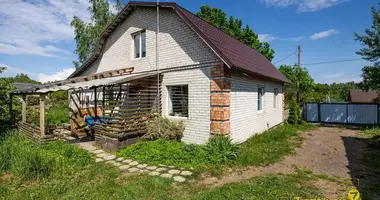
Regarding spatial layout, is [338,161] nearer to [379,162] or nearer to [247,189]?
[379,162]

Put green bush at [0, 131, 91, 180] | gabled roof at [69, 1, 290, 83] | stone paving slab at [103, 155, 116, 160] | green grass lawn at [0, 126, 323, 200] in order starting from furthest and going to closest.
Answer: gabled roof at [69, 1, 290, 83] → stone paving slab at [103, 155, 116, 160] → green bush at [0, 131, 91, 180] → green grass lawn at [0, 126, 323, 200]

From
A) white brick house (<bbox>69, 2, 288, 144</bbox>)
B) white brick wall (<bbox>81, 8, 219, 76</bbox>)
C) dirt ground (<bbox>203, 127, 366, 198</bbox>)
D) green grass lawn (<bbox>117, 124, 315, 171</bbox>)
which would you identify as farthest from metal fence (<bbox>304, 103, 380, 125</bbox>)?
white brick wall (<bbox>81, 8, 219, 76</bbox>)

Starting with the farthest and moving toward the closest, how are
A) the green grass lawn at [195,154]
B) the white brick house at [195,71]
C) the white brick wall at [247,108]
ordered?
the white brick wall at [247,108], the white brick house at [195,71], the green grass lawn at [195,154]

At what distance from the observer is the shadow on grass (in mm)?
4213

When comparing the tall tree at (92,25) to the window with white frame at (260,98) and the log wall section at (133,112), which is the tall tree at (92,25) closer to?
the log wall section at (133,112)

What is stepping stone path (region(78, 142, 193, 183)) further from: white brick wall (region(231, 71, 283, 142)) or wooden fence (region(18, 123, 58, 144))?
white brick wall (region(231, 71, 283, 142))

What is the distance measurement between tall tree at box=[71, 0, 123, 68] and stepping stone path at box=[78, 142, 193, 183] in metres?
18.0

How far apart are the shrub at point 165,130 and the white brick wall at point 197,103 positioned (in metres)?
0.26

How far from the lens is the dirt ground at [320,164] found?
465 cm

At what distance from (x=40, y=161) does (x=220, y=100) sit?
548cm

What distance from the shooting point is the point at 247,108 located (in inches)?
327

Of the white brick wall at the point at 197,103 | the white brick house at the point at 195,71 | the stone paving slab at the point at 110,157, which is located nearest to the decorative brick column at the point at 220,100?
the white brick house at the point at 195,71

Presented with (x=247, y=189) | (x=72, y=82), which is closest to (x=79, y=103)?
(x=72, y=82)

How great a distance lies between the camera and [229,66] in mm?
6215
